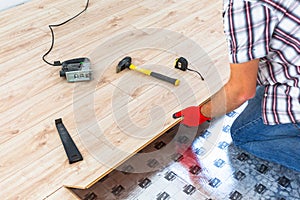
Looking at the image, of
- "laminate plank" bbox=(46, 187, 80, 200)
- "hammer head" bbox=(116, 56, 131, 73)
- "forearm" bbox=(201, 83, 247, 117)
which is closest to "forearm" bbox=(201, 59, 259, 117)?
"forearm" bbox=(201, 83, 247, 117)

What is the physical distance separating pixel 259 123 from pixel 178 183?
361 mm

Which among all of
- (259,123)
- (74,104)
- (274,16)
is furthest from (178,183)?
(274,16)

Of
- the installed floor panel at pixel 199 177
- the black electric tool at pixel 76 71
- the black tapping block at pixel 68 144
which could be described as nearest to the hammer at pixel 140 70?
the black electric tool at pixel 76 71

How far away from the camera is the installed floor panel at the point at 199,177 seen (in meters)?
1.31

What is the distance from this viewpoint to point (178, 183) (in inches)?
52.8

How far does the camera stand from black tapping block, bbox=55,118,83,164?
3.73 feet

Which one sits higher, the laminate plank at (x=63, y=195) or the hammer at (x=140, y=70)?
the hammer at (x=140, y=70)

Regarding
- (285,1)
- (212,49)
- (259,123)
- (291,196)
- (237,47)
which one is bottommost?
(291,196)

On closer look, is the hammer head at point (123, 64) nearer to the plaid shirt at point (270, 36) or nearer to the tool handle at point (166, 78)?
the tool handle at point (166, 78)

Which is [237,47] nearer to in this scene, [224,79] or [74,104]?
[224,79]

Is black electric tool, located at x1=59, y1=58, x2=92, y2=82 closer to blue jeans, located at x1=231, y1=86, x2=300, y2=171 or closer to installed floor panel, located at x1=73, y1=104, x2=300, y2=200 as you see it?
installed floor panel, located at x1=73, y1=104, x2=300, y2=200

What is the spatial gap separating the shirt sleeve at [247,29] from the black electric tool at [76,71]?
2.12 feet

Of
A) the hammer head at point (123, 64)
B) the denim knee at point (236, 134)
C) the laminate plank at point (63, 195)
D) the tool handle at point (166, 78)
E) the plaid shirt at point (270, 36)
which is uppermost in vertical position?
the plaid shirt at point (270, 36)

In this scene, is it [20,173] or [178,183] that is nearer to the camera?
[20,173]
